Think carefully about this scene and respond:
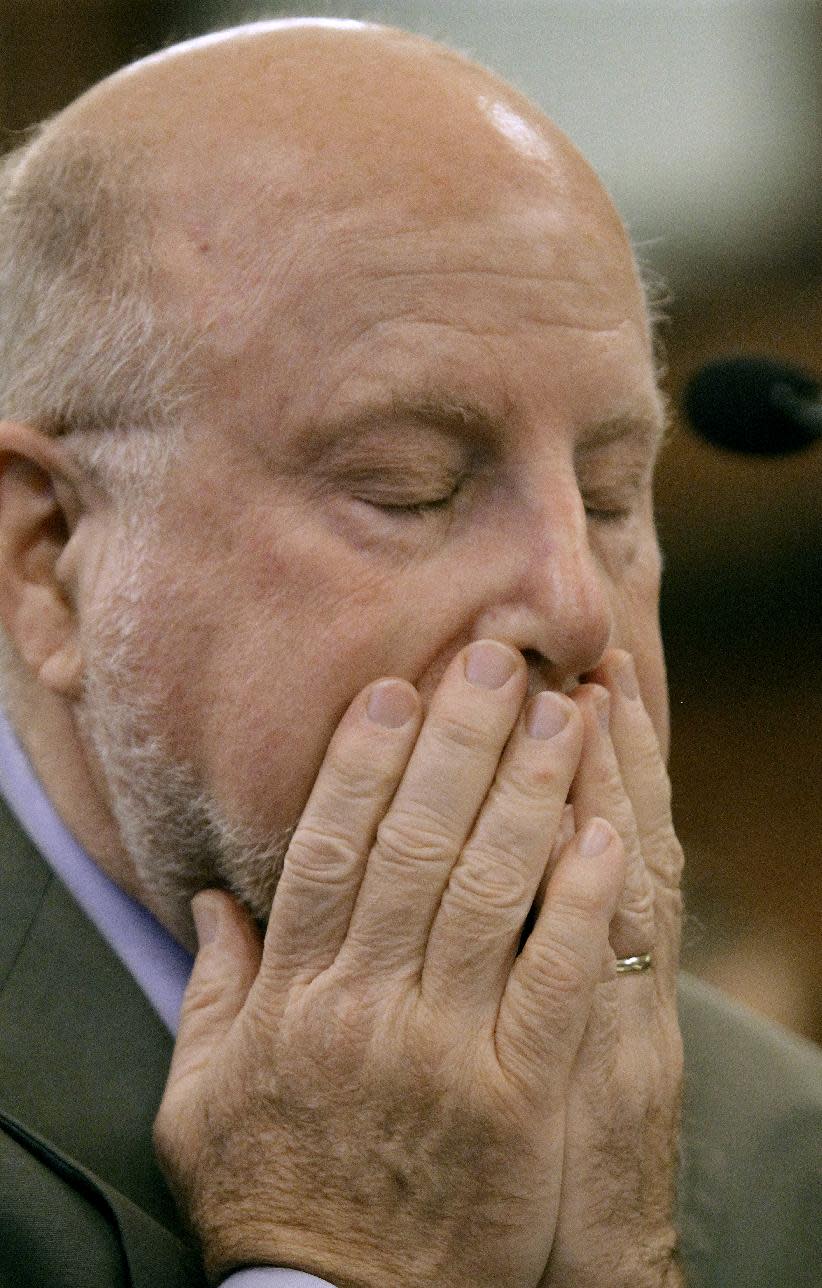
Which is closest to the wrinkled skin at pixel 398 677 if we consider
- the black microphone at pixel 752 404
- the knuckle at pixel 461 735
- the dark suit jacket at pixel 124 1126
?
the knuckle at pixel 461 735

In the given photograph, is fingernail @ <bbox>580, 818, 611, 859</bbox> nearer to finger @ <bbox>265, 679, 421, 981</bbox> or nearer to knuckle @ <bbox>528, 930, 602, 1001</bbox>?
knuckle @ <bbox>528, 930, 602, 1001</bbox>

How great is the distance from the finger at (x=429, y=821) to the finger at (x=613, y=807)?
0.41 feet

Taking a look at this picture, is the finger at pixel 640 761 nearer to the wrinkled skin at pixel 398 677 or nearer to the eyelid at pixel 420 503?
the wrinkled skin at pixel 398 677

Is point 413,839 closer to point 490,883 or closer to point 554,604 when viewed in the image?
point 490,883

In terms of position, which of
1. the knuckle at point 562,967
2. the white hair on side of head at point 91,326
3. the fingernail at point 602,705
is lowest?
the knuckle at point 562,967

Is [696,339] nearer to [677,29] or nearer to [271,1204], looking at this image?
[677,29]

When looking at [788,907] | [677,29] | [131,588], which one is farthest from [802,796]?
[131,588]

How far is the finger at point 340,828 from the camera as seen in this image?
4.94ft

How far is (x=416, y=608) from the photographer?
1560 mm

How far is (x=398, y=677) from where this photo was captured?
156 centimetres

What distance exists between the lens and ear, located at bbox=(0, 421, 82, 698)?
1.76 metres

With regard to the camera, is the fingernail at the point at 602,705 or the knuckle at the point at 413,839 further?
the fingernail at the point at 602,705

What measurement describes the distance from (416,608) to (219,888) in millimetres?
440

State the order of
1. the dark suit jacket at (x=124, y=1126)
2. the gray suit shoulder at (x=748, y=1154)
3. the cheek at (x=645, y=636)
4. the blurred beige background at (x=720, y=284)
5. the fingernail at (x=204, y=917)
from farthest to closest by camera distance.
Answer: the blurred beige background at (x=720, y=284), the gray suit shoulder at (x=748, y=1154), the cheek at (x=645, y=636), the fingernail at (x=204, y=917), the dark suit jacket at (x=124, y=1126)
